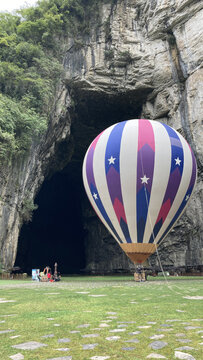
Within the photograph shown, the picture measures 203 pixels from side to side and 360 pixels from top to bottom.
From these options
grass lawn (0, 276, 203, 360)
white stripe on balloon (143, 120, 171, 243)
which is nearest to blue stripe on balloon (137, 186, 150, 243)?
white stripe on balloon (143, 120, 171, 243)

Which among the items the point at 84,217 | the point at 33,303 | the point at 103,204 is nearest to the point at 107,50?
the point at 103,204

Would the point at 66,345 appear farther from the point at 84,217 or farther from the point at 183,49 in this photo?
the point at 84,217

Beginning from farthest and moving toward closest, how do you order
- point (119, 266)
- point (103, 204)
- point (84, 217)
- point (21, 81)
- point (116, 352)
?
point (84, 217)
point (119, 266)
point (21, 81)
point (103, 204)
point (116, 352)

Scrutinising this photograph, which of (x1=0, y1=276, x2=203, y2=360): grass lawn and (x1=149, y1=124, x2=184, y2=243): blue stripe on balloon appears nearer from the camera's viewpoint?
(x1=0, y1=276, x2=203, y2=360): grass lawn

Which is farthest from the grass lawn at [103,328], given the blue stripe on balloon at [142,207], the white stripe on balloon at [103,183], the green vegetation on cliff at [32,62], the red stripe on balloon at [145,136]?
the green vegetation on cliff at [32,62]

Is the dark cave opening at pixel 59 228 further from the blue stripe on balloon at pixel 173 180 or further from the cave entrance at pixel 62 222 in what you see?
the blue stripe on balloon at pixel 173 180

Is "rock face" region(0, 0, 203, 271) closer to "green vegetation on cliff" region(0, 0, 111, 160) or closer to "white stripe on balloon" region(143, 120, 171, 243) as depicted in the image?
"green vegetation on cliff" region(0, 0, 111, 160)
